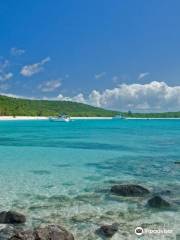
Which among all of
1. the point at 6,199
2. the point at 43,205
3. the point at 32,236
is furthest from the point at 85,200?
the point at 32,236

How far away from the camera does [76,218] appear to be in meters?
14.8

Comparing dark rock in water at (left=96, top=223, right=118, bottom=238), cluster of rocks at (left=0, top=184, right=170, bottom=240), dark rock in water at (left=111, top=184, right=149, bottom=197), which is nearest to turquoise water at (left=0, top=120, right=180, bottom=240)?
dark rock in water at (left=96, top=223, right=118, bottom=238)

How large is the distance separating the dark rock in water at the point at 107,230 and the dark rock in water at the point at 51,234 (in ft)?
4.87

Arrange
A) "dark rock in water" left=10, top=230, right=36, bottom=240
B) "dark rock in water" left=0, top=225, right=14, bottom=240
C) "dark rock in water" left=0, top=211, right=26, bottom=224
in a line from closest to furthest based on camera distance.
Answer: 1. "dark rock in water" left=10, top=230, right=36, bottom=240
2. "dark rock in water" left=0, top=225, right=14, bottom=240
3. "dark rock in water" left=0, top=211, right=26, bottom=224

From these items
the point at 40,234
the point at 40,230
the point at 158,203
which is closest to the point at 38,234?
the point at 40,234

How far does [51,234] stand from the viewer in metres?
11.8

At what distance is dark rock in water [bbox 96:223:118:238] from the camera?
12815 mm

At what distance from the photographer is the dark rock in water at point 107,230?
12815 mm

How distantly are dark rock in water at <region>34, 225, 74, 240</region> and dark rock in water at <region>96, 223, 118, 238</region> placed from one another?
1484 millimetres

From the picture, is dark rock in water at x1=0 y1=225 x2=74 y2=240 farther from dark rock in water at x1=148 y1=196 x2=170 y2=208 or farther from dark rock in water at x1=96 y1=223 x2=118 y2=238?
dark rock in water at x1=148 y1=196 x2=170 y2=208

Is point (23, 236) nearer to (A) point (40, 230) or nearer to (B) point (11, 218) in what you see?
(A) point (40, 230)

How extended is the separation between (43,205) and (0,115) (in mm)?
185236

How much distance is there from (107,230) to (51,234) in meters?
2.43

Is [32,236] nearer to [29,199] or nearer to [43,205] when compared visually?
[43,205]
